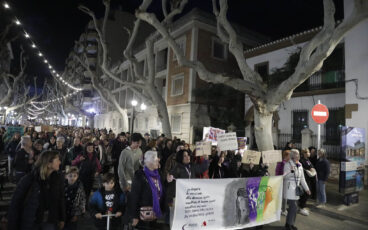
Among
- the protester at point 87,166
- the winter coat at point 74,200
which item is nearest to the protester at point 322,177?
the protester at point 87,166

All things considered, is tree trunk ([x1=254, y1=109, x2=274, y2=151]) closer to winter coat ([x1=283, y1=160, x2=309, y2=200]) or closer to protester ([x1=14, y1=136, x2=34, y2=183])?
winter coat ([x1=283, y1=160, x2=309, y2=200])

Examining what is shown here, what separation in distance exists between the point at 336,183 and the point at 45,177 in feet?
39.6

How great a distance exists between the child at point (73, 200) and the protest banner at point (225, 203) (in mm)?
1554

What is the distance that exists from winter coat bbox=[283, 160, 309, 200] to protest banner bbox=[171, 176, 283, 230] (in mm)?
534

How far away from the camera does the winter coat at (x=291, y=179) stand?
215 inches

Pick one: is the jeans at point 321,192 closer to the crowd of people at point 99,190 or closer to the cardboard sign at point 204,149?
the crowd of people at point 99,190

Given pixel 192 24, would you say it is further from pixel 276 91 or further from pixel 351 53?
pixel 276 91

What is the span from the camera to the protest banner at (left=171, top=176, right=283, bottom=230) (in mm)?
3846

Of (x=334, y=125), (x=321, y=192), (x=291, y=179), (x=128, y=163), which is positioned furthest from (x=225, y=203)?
(x=334, y=125)

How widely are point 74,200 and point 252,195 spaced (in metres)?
3.22

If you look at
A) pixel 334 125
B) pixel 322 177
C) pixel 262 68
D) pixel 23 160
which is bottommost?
pixel 322 177

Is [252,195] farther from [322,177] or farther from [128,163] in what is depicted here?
[322,177]

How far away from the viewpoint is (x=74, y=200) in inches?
148

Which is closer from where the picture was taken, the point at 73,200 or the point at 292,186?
the point at 73,200
